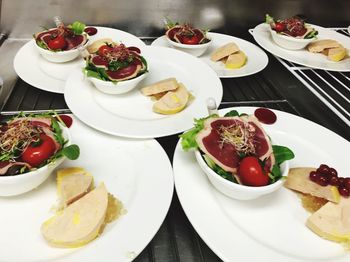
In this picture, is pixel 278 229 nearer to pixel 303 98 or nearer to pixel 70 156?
pixel 70 156

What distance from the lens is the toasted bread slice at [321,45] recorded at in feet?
5.04

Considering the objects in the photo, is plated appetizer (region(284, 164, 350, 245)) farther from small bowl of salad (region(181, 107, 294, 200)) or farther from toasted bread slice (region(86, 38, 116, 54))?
toasted bread slice (region(86, 38, 116, 54))

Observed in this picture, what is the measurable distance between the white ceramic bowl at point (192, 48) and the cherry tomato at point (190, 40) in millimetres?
28

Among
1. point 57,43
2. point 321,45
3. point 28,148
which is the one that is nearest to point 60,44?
point 57,43

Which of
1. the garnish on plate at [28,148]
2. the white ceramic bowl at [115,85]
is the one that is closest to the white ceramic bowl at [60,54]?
the white ceramic bowl at [115,85]

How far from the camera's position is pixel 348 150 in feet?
3.22

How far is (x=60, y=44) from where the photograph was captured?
1.30 metres

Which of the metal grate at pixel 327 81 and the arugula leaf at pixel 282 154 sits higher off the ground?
the arugula leaf at pixel 282 154

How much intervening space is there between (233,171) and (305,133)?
392mm

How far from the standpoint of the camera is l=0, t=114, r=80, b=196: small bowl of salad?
0.73 meters

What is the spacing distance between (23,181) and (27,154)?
6 centimetres

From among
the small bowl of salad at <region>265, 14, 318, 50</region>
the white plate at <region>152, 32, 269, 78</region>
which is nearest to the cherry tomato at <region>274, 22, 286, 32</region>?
the small bowl of salad at <region>265, 14, 318, 50</region>

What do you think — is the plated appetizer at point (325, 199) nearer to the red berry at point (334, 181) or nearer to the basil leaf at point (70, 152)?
the red berry at point (334, 181)

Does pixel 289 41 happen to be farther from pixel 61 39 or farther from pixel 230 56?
pixel 61 39
